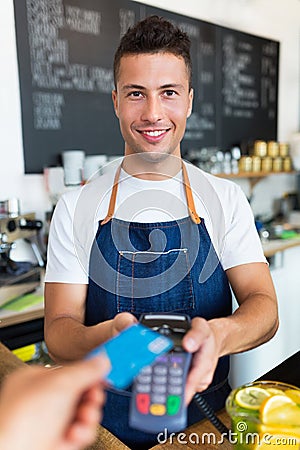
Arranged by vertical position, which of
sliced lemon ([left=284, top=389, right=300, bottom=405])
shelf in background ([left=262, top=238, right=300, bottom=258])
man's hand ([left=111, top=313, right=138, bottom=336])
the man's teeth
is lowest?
shelf in background ([left=262, top=238, right=300, bottom=258])

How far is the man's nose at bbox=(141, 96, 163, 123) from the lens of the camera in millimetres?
999

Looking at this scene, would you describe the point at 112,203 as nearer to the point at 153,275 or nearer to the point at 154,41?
the point at 153,275

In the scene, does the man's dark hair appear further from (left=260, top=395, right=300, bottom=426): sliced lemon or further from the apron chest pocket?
(left=260, top=395, right=300, bottom=426): sliced lemon

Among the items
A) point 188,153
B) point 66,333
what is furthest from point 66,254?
point 188,153

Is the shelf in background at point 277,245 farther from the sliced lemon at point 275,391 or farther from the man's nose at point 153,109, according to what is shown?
the sliced lemon at point 275,391

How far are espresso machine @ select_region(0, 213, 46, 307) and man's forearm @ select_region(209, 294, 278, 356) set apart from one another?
3.29 feet

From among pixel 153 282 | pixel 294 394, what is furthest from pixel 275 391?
pixel 153 282

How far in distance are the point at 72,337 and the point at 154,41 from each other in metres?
0.65

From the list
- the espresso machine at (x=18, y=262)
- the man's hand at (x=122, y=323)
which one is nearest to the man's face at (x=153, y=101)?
the man's hand at (x=122, y=323)

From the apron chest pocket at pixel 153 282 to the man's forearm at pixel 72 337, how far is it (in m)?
0.16

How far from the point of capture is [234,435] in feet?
1.96

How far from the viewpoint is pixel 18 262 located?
1795 mm

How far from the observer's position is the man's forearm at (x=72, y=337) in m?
0.69

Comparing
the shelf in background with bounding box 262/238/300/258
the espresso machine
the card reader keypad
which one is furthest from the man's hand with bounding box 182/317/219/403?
the shelf in background with bounding box 262/238/300/258
